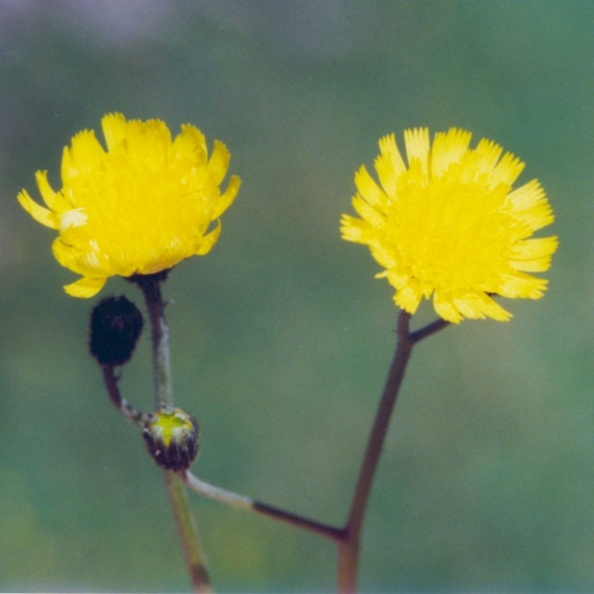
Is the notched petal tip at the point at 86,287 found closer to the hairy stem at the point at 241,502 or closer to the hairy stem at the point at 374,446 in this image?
the hairy stem at the point at 241,502

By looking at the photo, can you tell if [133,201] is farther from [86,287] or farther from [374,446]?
[374,446]

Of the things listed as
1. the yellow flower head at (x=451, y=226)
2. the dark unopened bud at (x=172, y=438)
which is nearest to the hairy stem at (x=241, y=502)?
the dark unopened bud at (x=172, y=438)

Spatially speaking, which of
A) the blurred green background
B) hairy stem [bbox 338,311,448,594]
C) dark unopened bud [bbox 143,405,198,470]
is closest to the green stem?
dark unopened bud [bbox 143,405,198,470]

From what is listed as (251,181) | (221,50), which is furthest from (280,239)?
(221,50)

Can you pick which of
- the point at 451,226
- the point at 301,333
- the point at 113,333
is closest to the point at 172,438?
the point at 113,333

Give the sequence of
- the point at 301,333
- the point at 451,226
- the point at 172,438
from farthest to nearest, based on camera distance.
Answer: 1. the point at 301,333
2. the point at 451,226
3. the point at 172,438
